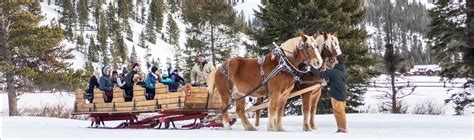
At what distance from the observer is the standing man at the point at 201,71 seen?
1352 cm

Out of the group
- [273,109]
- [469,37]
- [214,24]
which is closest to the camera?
[273,109]

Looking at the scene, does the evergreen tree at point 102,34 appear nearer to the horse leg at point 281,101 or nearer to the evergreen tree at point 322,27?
the evergreen tree at point 322,27

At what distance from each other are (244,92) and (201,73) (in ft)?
12.7

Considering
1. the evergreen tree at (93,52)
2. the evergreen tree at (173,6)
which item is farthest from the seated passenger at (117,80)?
the evergreen tree at (173,6)

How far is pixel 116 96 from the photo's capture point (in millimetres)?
12578

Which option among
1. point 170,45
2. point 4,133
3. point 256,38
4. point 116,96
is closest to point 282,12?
point 256,38

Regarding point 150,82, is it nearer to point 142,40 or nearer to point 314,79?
point 314,79

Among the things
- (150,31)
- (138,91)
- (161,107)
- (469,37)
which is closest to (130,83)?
(138,91)

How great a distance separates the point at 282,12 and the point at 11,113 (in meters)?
11.6

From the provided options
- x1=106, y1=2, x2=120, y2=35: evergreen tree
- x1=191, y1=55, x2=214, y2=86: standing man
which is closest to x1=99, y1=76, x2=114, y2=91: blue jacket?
x1=191, y1=55, x2=214, y2=86: standing man

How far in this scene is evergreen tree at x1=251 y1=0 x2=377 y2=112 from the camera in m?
21.3

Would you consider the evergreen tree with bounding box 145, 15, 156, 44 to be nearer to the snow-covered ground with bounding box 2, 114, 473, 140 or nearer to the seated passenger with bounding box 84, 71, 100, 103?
the seated passenger with bounding box 84, 71, 100, 103

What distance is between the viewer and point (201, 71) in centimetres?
1398

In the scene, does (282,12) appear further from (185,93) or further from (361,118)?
(185,93)
